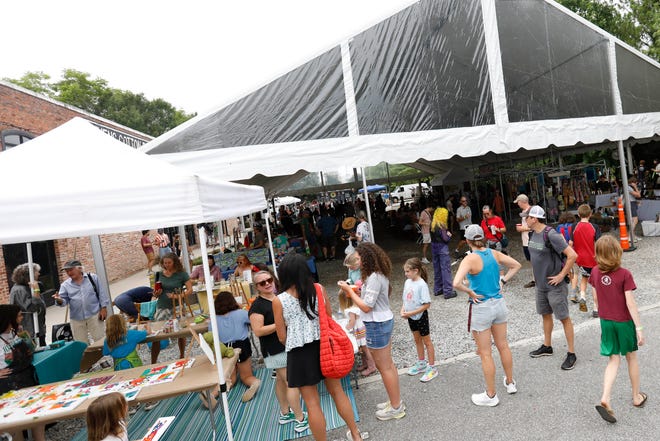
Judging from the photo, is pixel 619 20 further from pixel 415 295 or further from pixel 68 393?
pixel 68 393

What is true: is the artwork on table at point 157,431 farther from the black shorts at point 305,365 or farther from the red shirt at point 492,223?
the red shirt at point 492,223

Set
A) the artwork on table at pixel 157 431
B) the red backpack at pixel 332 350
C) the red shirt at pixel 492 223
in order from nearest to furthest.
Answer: the artwork on table at pixel 157 431 < the red backpack at pixel 332 350 < the red shirt at pixel 492 223

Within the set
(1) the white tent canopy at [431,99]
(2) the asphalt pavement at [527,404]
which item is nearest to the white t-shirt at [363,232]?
(1) the white tent canopy at [431,99]

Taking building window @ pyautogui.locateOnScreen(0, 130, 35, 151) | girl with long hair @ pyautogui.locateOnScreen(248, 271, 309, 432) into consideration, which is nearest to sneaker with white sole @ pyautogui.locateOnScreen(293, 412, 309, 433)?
girl with long hair @ pyautogui.locateOnScreen(248, 271, 309, 432)

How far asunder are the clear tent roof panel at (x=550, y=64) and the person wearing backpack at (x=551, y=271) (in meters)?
5.15

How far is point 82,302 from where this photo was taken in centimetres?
596

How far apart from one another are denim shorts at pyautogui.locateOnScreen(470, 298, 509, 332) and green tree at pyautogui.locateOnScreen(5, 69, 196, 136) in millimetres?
42503

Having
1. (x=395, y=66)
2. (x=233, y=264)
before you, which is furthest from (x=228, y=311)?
(x=395, y=66)

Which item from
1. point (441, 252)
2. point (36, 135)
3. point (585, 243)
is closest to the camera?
point (585, 243)

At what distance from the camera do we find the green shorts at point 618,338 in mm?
3234

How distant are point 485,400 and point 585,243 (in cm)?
330

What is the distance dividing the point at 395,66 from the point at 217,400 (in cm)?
652

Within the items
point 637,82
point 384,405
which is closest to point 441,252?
point 384,405

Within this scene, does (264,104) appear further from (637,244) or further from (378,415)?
(637,244)
